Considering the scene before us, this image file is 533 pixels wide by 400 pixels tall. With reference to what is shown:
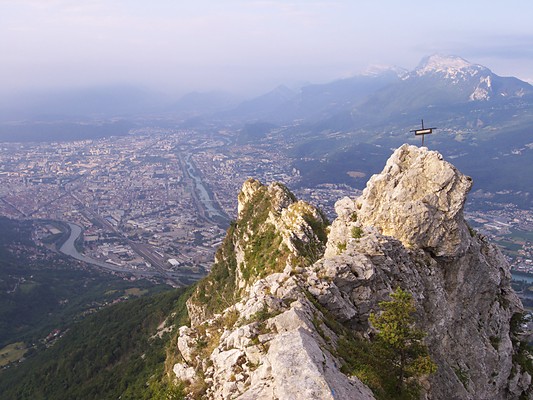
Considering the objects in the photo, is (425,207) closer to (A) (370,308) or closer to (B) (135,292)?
(A) (370,308)

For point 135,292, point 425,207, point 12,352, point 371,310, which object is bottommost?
point 135,292

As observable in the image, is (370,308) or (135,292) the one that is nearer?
(370,308)

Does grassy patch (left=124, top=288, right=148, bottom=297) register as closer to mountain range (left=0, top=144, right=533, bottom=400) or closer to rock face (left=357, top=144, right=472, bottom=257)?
mountain range (left=0, top=144, right=533, bottom=400)

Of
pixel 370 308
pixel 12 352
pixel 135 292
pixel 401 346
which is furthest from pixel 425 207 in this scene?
pixel 135 292

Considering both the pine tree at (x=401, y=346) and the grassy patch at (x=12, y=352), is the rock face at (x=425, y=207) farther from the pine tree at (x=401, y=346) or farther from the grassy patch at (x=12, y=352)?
the grassy patch at (x=12, y=352)

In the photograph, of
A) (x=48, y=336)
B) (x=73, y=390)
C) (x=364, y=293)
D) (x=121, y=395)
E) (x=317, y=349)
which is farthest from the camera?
(x=48, y=336)

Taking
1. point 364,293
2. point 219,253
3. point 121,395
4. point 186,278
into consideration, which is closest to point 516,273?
point 186,278

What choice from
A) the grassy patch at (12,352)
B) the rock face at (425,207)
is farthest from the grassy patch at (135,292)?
the rock face at (425,207)

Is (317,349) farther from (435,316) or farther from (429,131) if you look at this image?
(429,131)
